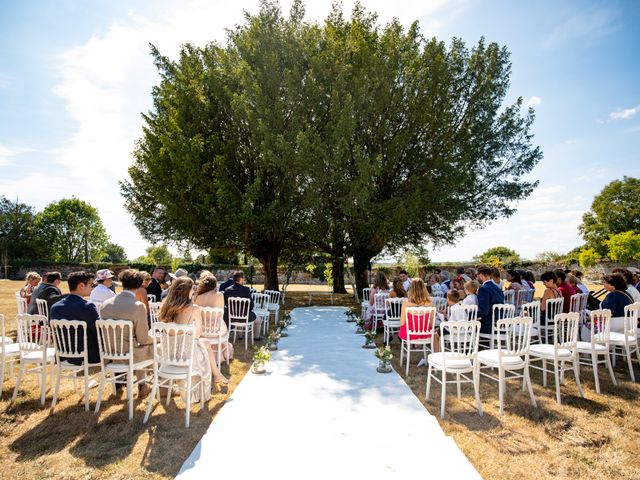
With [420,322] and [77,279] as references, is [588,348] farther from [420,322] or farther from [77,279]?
[77,279]

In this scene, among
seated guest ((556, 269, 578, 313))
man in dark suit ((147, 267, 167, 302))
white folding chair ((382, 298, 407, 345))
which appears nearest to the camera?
seated guest ((556, 269, 578, 313))

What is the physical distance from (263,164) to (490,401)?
12734mm

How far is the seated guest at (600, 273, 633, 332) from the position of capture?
22.5 ft

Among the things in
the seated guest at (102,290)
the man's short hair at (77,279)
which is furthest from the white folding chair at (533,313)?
the seated guest at (102,290)

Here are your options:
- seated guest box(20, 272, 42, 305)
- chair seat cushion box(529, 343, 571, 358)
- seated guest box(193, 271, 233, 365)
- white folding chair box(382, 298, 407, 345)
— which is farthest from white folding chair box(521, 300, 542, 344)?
seated guest box(20, 272, 42, 305)

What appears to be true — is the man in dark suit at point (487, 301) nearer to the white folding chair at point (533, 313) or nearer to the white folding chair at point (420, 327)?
the white folding chair at point (533, 313)

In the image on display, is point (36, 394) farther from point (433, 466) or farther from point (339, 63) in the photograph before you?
point (339, 63)

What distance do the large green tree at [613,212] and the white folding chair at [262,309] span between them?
49.8m

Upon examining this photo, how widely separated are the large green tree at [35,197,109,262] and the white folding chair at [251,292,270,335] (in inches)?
2084

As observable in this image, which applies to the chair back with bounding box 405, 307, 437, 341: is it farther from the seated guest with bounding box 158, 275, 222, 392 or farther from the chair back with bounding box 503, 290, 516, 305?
the chair back with bounding box 503, 290, 516, 305

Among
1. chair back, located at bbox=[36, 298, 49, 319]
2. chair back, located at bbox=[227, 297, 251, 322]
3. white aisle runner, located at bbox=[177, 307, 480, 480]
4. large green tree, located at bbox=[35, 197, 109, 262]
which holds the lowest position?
white aisle runner, located at bbox=[177, 307, 480, 480]

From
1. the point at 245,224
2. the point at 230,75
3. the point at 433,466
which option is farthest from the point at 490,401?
the point at 230,75

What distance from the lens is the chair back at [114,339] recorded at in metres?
4.71

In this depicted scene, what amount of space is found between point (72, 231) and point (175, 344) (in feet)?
205
